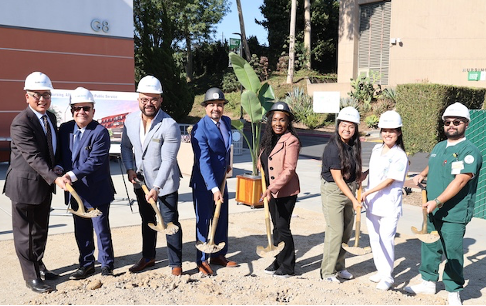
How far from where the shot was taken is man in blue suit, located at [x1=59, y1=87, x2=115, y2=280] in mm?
4512

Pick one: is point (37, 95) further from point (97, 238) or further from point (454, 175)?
point (454, 175)

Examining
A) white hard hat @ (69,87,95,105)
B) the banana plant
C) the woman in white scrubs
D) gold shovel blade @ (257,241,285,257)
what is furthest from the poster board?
the woman in white scrubs

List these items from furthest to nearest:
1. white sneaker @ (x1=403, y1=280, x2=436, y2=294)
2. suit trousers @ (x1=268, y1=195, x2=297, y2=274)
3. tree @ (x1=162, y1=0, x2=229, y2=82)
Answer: tree @ (x1=162, y1=0, x2=229, y2=82) < suit trousers @ (x1=268, y1=195, x2=297, y2=274) < white sneaker @ (x1=403, y1=280, x2=436, y2=294)

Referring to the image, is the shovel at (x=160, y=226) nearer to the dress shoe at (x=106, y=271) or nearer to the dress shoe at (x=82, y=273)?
the dress shoe at (x=106, y=271)

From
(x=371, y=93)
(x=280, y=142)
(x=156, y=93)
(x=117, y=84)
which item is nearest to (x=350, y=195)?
(x=280, y=142)

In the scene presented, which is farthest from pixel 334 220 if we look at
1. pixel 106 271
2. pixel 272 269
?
pixel 106 271

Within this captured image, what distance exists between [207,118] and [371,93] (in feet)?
73.6

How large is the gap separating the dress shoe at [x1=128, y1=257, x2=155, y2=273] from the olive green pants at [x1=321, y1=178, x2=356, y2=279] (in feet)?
6.01

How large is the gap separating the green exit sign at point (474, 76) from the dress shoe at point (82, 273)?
21227 mm

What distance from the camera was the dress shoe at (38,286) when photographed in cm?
420

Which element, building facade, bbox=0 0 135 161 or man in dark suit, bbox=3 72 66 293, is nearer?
man in dark suit, bbox=3 72 66 293

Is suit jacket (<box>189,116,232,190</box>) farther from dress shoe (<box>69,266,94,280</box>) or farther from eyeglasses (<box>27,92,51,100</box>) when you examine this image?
eyeglasses (<box>27,92,51,100</box>)

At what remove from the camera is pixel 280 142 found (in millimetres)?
4648

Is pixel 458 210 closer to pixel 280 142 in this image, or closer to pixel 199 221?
pixel 280 142
